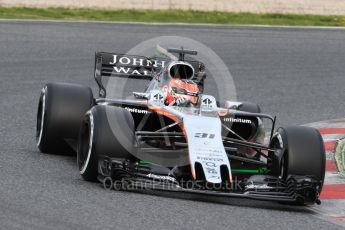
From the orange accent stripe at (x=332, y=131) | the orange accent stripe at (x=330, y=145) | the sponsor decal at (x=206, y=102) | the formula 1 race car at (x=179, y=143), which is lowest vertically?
the orange accent stripe at (x=332, y=131)

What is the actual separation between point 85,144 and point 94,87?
5988 mm

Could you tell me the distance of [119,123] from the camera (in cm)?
935

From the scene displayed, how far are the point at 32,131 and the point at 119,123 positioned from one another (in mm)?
3070

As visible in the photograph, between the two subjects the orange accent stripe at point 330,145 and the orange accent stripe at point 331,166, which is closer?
the orange accent stripe at point 331,166

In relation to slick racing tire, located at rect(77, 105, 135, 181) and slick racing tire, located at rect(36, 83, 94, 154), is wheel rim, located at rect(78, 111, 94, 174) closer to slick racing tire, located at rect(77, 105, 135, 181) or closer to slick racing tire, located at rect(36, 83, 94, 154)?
slick racing tire, located at rect(77, 105, 135, 181)

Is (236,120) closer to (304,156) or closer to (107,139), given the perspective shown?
(304,156)

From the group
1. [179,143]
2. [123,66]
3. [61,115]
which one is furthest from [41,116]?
[179,143]

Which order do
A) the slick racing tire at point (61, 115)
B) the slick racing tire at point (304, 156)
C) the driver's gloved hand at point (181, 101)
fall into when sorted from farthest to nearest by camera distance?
the slick racing tire at point (61, 115) → the driver's gloved hand at point (181, 101) → the slick racing tire at point (304, 156)

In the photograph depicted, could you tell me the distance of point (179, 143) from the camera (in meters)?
9.57

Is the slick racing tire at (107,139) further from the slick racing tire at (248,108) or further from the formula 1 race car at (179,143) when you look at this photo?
the slick racing tire at (248,108)

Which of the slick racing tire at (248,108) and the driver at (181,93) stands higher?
the driver at (181,93)

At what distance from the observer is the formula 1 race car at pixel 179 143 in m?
9.08

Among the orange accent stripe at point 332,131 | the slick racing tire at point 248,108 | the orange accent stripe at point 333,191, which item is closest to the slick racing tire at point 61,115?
the slick racing tire at point 248,108

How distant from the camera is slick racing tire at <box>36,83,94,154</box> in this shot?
10586 mm
